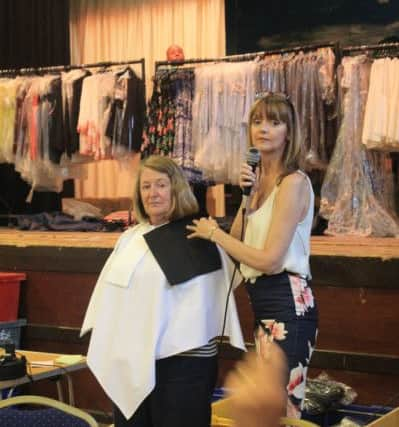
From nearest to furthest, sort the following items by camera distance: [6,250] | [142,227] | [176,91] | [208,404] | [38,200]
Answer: [208,404], [142,227], [6,250], [176,91], [38,200]

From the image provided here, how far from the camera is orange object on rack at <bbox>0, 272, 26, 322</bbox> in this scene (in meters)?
4.24

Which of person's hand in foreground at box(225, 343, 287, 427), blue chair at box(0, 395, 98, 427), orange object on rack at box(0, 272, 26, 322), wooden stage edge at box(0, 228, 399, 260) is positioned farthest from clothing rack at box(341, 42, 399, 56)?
person's hand in foreground at box(225, 343, 287, 427)

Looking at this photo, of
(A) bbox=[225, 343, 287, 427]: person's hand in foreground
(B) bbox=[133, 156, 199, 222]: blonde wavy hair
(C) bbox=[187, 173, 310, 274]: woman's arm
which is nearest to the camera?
(A) bbox=[225, 343, 287, 427]: person's hand in foreground

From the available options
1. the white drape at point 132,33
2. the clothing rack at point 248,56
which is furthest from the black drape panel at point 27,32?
the clothing rack at point 248,56

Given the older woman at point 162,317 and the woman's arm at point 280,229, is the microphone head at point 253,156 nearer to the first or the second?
the woman's arm at point 280,229

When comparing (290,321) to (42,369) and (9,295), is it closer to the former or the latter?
(42,369)

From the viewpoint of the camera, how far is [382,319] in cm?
335

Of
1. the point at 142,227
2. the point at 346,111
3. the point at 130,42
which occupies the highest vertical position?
the point at 130,42

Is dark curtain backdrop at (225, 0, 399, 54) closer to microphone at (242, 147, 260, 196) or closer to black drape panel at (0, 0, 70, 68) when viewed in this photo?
black drape panel at (0, 0, 70, 68)

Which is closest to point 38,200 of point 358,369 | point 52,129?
point 52,129

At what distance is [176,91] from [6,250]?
169cm

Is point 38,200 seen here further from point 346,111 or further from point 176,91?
point 346,111

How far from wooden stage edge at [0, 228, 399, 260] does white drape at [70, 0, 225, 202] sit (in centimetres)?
179

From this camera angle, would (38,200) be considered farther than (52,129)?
Yes
